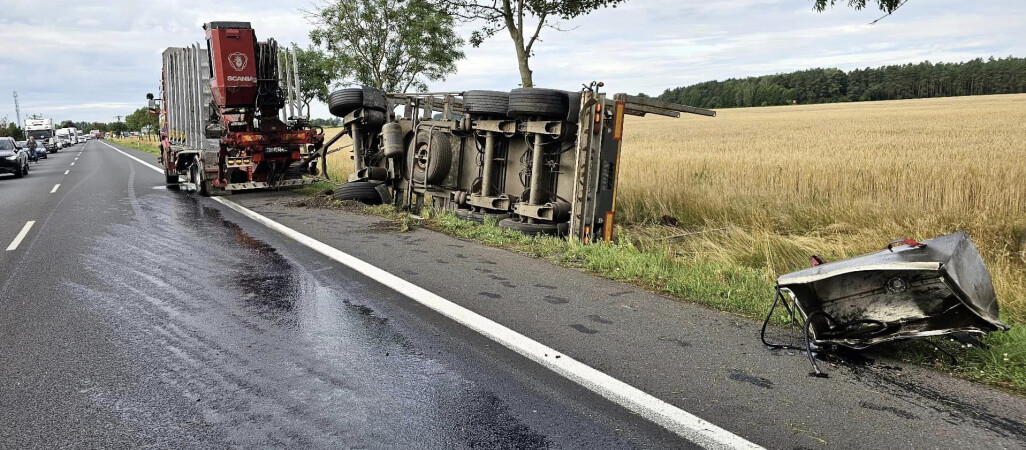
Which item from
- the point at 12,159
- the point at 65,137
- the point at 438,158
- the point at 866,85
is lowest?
the point at 12,159

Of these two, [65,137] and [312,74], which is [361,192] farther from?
[65,137]

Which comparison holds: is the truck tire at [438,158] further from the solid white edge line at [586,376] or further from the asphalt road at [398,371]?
the solid white edge line at [586,376]

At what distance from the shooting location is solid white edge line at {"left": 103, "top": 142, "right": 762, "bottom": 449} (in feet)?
9.71

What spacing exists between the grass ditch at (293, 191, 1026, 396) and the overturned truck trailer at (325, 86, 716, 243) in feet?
1.36

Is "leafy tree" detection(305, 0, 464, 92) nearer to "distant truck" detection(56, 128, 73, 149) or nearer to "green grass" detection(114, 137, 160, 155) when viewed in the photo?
"green grass" detection(114, 137, 160, 155)

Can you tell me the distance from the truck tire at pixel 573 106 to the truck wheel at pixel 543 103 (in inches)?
1.7

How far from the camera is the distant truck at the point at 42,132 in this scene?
5097 cm

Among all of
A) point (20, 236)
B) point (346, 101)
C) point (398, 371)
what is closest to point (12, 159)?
point (20, 236)

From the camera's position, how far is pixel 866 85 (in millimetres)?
81125

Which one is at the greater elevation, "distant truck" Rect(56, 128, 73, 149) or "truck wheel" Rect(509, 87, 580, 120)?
"truck wheel" Rect(509, 87, 580, 120)

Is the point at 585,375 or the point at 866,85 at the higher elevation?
the point at 866,85

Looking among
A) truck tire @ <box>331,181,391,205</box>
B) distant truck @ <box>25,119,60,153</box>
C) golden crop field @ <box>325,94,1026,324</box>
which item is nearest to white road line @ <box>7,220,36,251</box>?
truck tire @ <box>331,181,391,205</box>

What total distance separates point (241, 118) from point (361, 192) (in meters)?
4.60

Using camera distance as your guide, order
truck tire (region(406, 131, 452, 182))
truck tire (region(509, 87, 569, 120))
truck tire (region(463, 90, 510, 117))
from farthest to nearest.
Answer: truck tire (region(406, 131, 452, 182)) → truck tire (region(463, 90, 510, 117)) → truck tire (region(509, 87, 569, 120))
